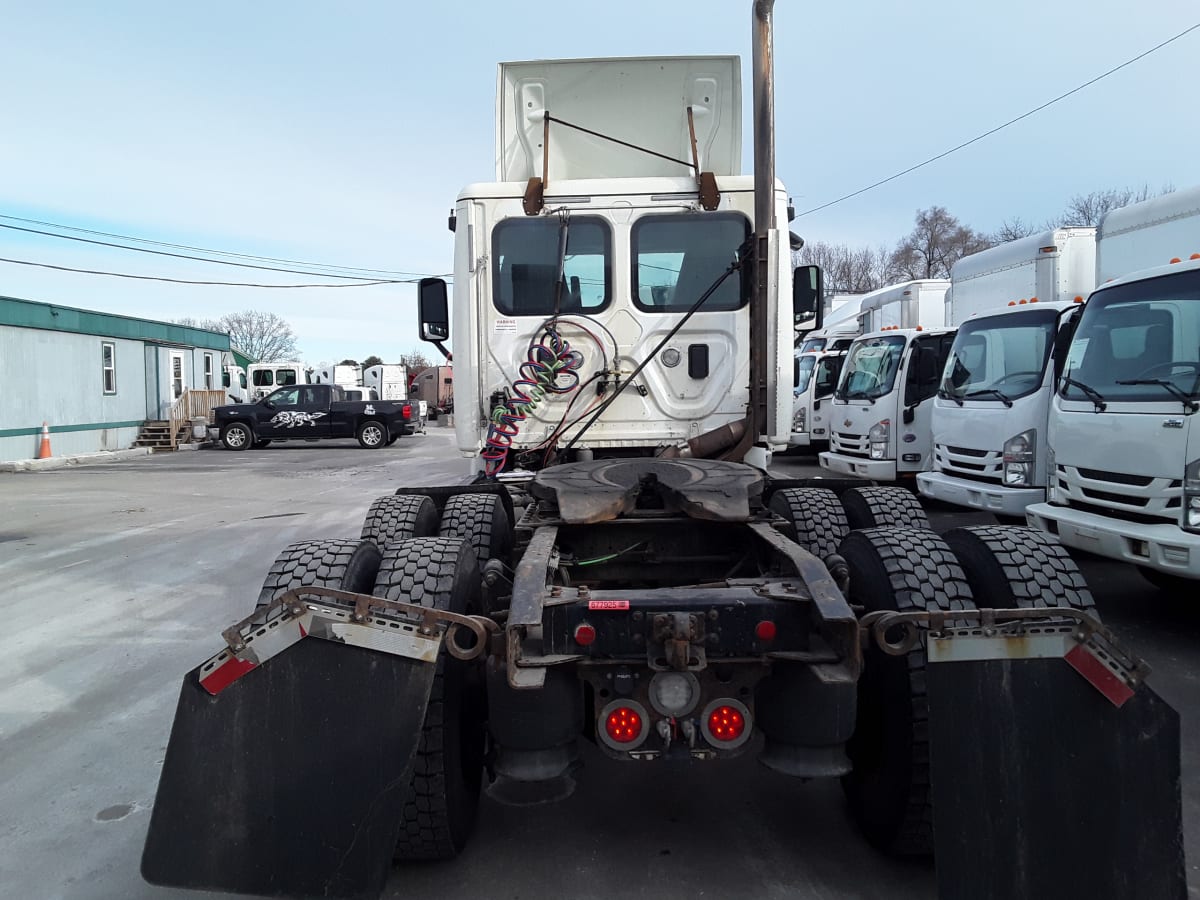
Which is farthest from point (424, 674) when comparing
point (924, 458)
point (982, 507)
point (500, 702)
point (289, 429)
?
point (289, 429)

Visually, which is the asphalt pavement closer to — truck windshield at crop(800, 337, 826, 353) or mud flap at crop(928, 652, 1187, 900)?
mud flap at crop(928, 652, 1187, 900)

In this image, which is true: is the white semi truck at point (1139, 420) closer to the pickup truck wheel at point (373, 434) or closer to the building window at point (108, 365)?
the pickup truck wheel at point (373, 434)

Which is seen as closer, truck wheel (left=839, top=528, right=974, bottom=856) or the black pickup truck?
truck wheel (left=839, top=528, right=974, bottom=856)

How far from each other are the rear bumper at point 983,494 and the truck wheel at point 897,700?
17.7 feet

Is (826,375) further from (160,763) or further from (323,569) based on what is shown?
(323,569)

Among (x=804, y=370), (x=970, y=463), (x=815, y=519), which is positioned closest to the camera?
(x=815, y=519)

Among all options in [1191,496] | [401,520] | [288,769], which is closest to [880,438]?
[1191,496]

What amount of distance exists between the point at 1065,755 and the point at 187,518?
11.4m

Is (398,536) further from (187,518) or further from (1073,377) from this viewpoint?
(187,518)

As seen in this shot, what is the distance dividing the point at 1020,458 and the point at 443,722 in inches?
271

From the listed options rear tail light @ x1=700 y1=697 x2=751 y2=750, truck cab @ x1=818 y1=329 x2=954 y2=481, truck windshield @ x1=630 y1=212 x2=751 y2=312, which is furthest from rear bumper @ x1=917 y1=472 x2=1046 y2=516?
rear tail light @ x1=700 y1=697 x2=751 y2=750

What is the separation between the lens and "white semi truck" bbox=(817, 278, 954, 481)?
447 inches

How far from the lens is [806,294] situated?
5500 mm

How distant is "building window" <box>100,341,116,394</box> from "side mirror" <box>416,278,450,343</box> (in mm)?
21373
